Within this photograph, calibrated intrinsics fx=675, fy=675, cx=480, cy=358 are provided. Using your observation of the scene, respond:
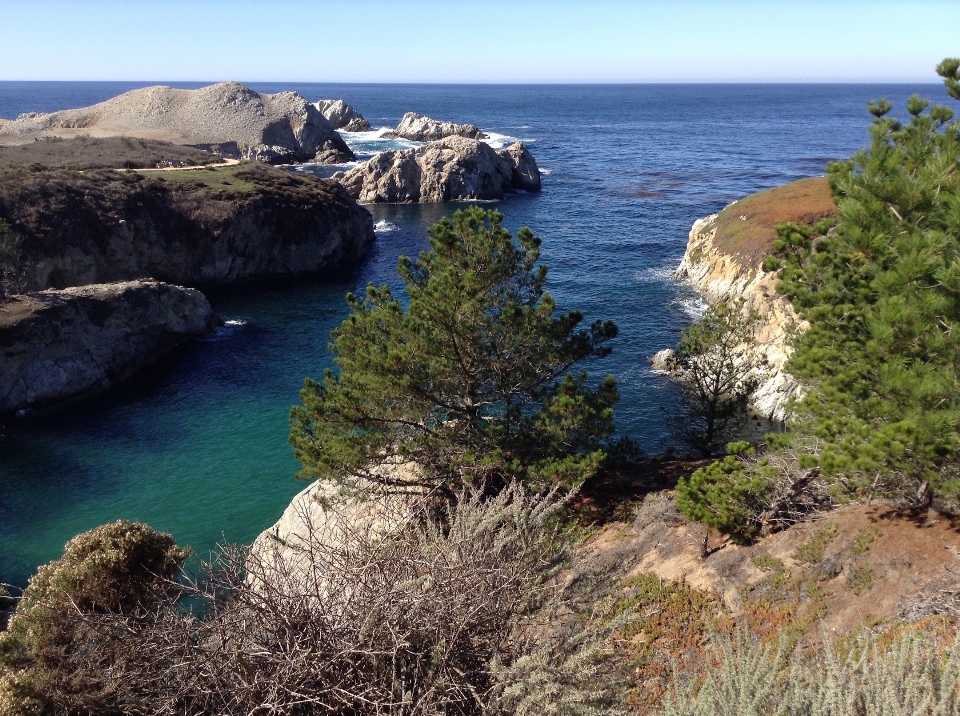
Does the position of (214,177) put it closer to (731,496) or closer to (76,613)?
(76,613)

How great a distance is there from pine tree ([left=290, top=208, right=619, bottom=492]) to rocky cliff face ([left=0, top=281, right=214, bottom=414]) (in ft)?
83.5

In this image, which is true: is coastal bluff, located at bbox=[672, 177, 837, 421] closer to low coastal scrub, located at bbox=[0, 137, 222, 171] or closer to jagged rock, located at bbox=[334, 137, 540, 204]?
jagged rock, located at bbox=[334, 137, 540, 204]

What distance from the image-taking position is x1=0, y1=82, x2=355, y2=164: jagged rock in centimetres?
11581

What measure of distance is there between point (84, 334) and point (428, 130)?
109m

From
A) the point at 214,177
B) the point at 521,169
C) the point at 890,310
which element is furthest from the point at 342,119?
the point at 890,310

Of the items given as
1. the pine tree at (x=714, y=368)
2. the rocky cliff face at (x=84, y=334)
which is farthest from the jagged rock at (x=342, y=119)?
the pine tree at (x=714, y=368)

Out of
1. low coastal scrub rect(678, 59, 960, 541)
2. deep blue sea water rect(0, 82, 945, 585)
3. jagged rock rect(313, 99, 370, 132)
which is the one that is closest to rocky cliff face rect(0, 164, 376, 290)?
deep blue sea water rect(0, 82, 945, 585)

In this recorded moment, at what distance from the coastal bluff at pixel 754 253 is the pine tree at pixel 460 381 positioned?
19.4 m

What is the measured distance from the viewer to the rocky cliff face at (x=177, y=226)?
52094 mm

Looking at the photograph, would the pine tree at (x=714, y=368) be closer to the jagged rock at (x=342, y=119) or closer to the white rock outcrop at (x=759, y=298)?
the white rock outcrop at (x=759, y=298)

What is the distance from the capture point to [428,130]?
140 meters

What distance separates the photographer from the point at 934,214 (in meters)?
11.6

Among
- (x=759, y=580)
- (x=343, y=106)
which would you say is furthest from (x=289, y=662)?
(x=343, y=106)

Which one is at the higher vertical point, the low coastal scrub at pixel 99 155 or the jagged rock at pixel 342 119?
the jagged rock at pixel 342 119
